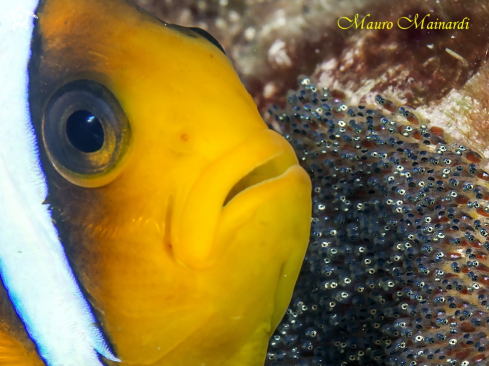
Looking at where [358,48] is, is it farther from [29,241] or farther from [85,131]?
[29,241]

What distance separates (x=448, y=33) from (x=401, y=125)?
0.20 metres

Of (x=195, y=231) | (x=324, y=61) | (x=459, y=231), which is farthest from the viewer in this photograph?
(x=324, y=61)

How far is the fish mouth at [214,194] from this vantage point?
47 centimetres

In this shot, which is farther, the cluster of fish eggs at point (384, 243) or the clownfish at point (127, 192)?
the cluster of fish eggs at point (384, 243)

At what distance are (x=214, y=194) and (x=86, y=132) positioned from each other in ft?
0.55

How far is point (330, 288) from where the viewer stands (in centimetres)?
76

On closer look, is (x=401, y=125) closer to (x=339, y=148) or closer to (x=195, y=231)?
(x=339, y=148)

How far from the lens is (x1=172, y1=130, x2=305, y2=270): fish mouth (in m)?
0.47

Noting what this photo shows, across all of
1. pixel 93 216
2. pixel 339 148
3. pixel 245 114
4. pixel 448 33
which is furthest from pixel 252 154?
pixel 448 33

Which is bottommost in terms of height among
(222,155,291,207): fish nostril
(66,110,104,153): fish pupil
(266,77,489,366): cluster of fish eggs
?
(266,77,489,366): cluster of fish eggs
